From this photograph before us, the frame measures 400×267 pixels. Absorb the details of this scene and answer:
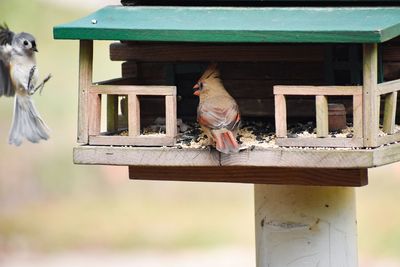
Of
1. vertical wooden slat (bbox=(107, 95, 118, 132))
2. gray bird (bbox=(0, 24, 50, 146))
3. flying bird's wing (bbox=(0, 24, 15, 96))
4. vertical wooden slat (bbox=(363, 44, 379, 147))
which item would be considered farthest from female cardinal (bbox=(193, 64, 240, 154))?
flying bird's wing (bbox=(0, 24, 15, 96))

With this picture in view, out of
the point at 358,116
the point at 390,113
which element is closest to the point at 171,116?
the point at 358,116

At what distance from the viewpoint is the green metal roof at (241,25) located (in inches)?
219

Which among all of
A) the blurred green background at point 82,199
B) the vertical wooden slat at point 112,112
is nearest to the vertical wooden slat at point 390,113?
the vertical wooden slat at point 112,112

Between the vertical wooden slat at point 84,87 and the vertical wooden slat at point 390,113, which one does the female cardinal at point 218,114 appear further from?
the vertical wooden slat at point 390,113

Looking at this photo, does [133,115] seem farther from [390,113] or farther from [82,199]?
[82,199]

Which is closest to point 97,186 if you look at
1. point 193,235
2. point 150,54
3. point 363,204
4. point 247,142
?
point 193,235

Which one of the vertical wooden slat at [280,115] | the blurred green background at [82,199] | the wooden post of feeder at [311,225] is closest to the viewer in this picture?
the vertical wooden slat at [280,115]

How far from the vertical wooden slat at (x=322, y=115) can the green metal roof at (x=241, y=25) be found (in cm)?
26

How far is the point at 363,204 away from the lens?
10.4 metres

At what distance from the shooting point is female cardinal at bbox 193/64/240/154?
5.60 metres

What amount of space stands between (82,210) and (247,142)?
4962 mm

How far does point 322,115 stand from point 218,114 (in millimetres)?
431

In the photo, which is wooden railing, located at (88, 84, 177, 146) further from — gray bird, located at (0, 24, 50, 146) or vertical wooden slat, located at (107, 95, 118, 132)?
gray bird, located at (0, 24, 50, 146)

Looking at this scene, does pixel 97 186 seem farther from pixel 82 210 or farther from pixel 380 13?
pixel 380 13
